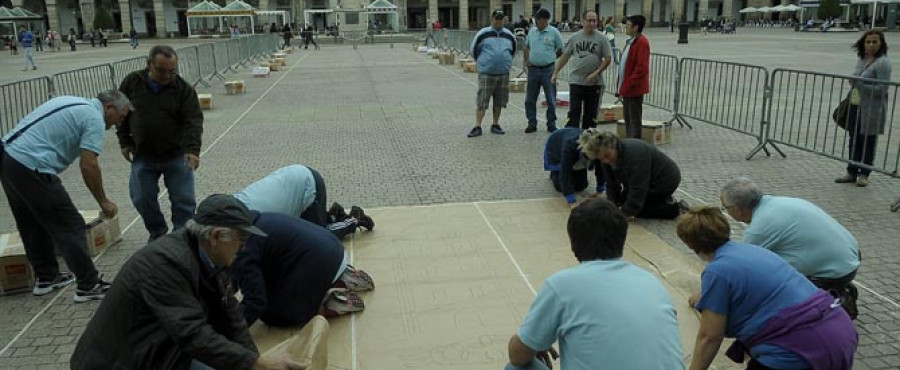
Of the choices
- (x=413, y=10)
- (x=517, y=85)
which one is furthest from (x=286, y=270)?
(x=413, y=10)

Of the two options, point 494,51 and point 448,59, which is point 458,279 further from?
point 448,59

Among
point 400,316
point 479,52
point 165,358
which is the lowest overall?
point 400,316

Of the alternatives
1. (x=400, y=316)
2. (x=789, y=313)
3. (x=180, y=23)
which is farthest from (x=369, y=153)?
(x=180, y=23)

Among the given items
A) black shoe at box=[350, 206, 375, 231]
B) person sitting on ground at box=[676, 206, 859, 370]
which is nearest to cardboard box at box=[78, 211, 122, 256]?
black shoe at box=[350, 206, 375, 231]

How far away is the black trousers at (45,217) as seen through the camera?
179 inches

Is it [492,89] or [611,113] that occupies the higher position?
[492,89]

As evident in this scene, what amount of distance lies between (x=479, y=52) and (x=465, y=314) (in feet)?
21.8

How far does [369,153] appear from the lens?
9.73 metres

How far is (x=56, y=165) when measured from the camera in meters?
4.62

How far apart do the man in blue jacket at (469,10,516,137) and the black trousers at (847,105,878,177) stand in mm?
4576

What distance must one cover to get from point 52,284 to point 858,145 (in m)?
7.65

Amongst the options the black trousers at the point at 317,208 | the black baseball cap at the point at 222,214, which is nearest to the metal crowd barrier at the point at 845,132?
the black trousers at the point at 317,208

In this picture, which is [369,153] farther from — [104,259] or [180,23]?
[180,23]

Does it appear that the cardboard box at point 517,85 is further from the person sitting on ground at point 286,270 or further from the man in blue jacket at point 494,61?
the person sitting on ground at point 286,270
